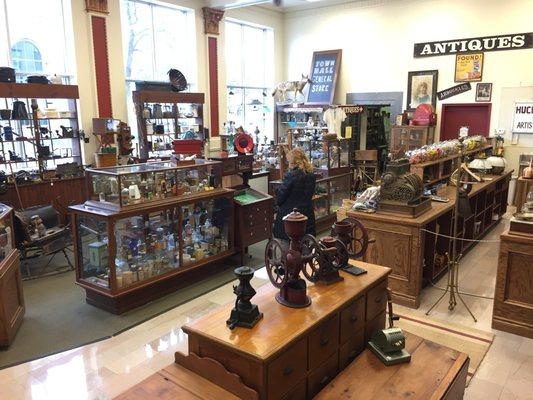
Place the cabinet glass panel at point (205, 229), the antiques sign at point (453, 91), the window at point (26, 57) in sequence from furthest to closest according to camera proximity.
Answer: the antiques sign at point (453, 91) → the window at point (26, 57) → the cabinet glass panel at point (205, 229)

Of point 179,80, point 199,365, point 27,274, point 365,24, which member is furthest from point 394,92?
point 199,365

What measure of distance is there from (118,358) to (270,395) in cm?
227

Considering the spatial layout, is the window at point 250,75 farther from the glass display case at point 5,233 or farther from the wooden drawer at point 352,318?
the wooden drawer at point 352,318

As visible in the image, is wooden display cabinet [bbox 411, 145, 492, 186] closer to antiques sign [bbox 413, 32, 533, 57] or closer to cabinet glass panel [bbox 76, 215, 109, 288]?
cabinet glass panel [bbox 76, 215, 109, 288]

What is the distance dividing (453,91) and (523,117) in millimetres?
1618

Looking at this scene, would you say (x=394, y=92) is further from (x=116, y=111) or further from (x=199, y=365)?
(x=199, y=365)

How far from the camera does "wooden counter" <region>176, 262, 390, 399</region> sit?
6.63 ft

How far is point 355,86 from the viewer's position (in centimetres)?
1176

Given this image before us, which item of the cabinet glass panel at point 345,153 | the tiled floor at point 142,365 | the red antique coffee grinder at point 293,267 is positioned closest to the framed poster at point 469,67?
the cabinet glass panel at point 345,153

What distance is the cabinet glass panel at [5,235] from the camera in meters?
4.16

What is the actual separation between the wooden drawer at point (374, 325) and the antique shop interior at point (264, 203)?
15 mm

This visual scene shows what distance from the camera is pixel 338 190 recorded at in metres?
8.47

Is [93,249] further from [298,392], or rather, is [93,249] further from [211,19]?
[211,19]

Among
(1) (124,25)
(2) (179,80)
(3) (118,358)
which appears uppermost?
(1) (124,25)
